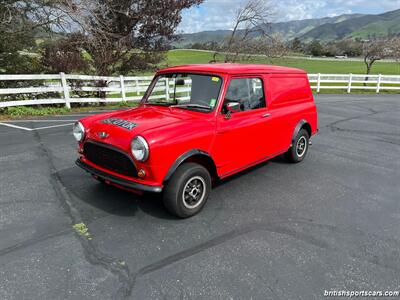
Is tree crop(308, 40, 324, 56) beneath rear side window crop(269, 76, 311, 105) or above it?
above

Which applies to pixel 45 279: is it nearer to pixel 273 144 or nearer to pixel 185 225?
pixel 185 225

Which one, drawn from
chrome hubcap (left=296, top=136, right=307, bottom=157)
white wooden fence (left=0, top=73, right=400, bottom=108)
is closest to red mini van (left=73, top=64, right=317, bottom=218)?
chrome hubcap (left=296, top=136, right=307, bottom=157)

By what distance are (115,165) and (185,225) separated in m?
1.11

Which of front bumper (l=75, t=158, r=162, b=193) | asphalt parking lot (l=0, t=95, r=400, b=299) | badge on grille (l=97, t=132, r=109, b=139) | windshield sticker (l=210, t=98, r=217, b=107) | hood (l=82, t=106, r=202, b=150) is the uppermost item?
windshield sticker (l=210, t=98, r=217, b=107)

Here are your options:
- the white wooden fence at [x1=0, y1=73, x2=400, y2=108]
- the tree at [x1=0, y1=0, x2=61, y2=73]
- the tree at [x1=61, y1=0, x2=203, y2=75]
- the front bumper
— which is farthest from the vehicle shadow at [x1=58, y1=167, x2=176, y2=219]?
the tree at [x1=61, y1=0, x2=203, y2=75]

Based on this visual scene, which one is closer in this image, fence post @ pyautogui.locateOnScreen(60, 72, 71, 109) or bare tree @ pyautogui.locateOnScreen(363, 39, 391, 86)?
fence post @ pyautogui.locateOnScreen(60, 72, 71, 109)

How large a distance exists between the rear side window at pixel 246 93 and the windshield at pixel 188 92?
218 millimetres

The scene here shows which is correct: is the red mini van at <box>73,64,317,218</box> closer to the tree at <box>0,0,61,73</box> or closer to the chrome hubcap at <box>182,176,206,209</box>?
the chrome hubcap at <box>182,176,206,209</box>

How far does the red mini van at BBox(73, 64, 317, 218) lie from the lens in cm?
329

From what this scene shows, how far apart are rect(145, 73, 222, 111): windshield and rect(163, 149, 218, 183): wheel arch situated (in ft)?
2.15

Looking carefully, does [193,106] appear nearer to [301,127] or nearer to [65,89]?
[301,127]

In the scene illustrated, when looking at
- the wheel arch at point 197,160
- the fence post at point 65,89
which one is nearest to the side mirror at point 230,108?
the wheel arch at point 197,160

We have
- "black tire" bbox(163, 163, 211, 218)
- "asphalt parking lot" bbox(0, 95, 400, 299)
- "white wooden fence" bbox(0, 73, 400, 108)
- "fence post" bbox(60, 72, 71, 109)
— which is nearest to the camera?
"asphalt parking lot" bbox(0, 95, 400, 299)

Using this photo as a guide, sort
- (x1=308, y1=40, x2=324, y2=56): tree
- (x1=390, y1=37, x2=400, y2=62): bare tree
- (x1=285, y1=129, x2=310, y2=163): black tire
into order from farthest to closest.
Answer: (x1=308, y1=40, x2=324, y2=56): tree → (x1=390, y1=37, x2=400, y2=62): bare tree → (x1=285, y1=129, x2=310, y2=163): black tire
